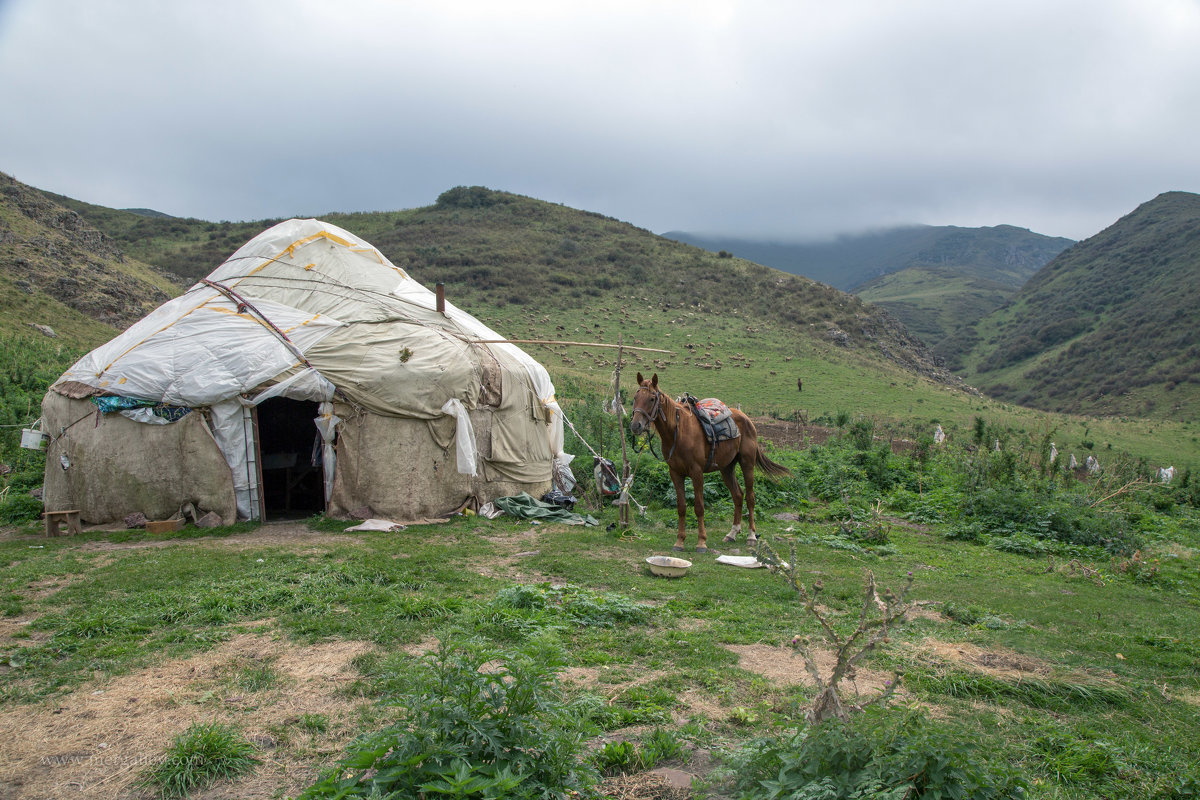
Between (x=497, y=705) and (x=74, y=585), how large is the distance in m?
5.74

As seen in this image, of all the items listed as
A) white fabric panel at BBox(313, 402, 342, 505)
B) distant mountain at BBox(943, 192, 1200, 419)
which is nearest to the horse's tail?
white fabric panel at BBox(313, 402, 342, 505)

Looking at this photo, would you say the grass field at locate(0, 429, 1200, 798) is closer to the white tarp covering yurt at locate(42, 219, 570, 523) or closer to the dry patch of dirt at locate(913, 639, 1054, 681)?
the dry patch of dirt at locate(913, 639, 1054, 681)

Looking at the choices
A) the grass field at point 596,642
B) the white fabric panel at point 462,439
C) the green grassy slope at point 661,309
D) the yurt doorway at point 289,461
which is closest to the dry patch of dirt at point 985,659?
the grass field at point 596,642

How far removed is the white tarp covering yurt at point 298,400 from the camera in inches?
348

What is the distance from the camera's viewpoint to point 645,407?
27.0ft

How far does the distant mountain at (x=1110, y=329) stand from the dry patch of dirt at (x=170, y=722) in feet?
153

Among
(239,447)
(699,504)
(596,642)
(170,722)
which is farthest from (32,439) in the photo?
(699,504)

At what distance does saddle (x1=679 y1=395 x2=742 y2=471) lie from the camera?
28.8ft

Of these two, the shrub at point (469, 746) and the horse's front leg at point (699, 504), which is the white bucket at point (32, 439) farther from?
the shrub at point (469, 746)

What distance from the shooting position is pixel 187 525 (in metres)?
8.89

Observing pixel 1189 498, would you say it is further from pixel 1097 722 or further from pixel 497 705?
pixel 497 705

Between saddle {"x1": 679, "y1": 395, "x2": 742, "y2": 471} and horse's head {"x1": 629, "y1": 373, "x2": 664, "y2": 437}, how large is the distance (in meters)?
0.77

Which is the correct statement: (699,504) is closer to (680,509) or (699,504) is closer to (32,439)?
(680,509)

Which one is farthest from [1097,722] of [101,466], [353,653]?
[101,466]
